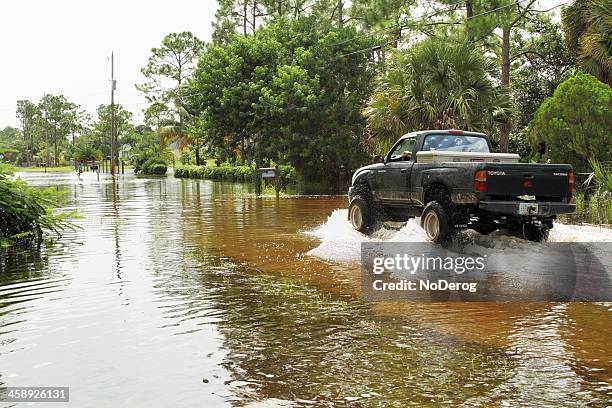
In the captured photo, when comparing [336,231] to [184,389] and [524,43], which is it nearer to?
[184,389]

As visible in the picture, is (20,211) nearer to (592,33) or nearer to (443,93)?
(443,93)

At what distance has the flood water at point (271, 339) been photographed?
210 inches

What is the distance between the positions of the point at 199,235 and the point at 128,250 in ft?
8.55

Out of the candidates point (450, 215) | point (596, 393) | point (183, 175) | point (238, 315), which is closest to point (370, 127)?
point (450, 215)

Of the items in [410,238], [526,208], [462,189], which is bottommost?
[410,238]

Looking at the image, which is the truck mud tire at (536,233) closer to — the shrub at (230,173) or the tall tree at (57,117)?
the shrub at (230,173)

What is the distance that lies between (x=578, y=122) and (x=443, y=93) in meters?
5.12

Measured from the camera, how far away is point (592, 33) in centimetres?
2491

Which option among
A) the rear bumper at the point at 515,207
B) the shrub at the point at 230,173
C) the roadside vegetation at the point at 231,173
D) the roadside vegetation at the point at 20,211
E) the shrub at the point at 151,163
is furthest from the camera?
the shrub at the point at 151,163

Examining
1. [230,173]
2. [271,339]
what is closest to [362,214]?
[271,339]

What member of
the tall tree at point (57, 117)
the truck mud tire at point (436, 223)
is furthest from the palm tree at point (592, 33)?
the tall tree at point (57, 117)

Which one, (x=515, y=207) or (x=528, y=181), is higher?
(x=528, y=181)

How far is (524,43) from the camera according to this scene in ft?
130

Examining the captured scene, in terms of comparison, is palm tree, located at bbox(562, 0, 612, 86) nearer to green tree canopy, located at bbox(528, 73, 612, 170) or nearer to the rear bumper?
green tree canopy, located at bbox(528, 73, 612, 170)
